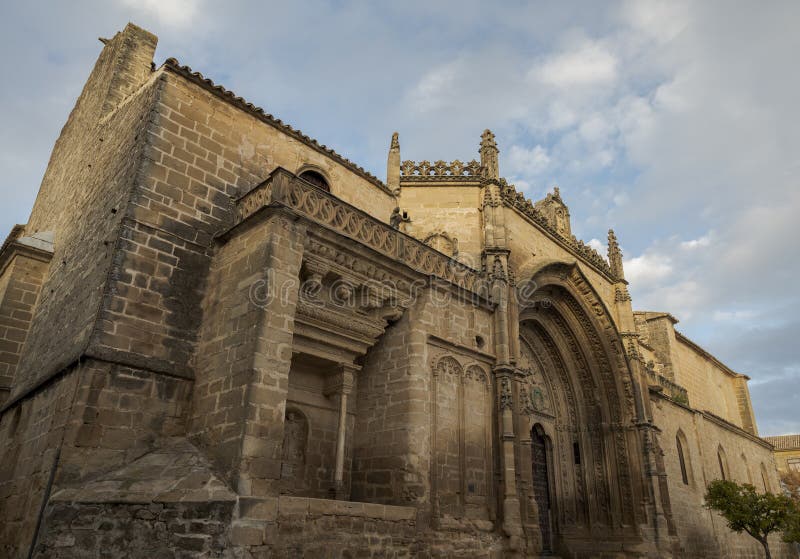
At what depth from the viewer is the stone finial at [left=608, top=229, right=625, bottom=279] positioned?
20500mm

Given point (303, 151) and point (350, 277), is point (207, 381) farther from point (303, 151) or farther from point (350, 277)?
point (303, 151)

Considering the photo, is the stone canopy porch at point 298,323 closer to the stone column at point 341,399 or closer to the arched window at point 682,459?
the stone column at point 341,399

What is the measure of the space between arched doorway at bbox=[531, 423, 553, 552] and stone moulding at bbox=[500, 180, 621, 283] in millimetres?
5700

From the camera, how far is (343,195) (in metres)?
12.9

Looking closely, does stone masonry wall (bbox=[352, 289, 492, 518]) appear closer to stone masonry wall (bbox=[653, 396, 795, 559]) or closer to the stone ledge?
the stone ledge

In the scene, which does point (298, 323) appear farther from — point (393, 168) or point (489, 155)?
point (489, 155)

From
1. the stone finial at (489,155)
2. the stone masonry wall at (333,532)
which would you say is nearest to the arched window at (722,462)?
the stone finial at (489,155)

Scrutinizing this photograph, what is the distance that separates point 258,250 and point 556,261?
1048 centimetres

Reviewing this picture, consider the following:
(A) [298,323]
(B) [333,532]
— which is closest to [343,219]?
(A) [298,323]

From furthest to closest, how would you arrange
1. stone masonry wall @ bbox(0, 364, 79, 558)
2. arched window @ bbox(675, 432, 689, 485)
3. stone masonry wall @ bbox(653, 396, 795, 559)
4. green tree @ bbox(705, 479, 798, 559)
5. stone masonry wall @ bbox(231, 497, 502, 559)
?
arched window @ bbox(675, 432, 689, 485) < stone masonry wall @ bbox(653, 396, 795, 559) < green tree @ bbox(705, 479, 798, 559) < stone masonry wall @ bbox(0, 364, 79, 558) < stone masonry wall @ bbox(231, 497, 502, 559)

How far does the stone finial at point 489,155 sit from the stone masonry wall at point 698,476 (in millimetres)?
10087

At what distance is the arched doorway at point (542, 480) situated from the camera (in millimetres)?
15961

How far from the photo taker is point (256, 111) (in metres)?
11.2

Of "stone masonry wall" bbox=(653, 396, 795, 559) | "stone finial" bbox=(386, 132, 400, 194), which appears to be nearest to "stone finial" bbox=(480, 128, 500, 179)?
"stone finial" bbox=(386, 132, 400, 194)
